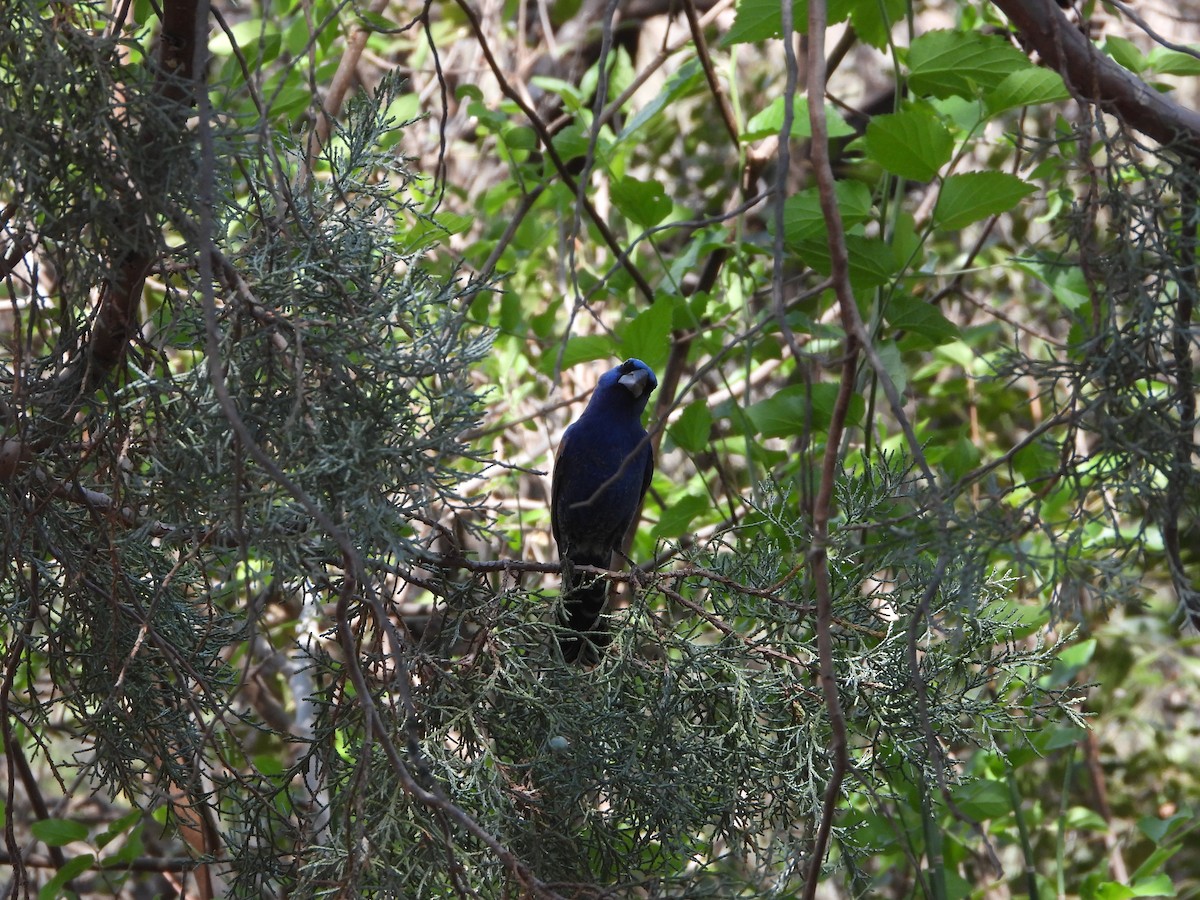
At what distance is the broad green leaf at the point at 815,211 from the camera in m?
2.00

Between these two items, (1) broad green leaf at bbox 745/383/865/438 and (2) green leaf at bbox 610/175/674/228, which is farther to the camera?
(2) green leaf at bbox 610/175/674/228

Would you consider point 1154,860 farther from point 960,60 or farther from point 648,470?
point 960,60

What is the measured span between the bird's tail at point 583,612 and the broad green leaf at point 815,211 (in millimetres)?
735

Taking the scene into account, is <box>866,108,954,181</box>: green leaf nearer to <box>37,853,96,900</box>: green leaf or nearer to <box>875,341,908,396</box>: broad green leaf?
<box>875,341,908,396</box>: broad green leaf

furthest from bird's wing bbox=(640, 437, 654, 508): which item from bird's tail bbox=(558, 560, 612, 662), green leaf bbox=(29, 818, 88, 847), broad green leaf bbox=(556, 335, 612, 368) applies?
green leaf bbox=(29, 818, 88, 847)

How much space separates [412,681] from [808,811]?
0.61 meters

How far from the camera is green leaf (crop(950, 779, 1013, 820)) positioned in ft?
7.80

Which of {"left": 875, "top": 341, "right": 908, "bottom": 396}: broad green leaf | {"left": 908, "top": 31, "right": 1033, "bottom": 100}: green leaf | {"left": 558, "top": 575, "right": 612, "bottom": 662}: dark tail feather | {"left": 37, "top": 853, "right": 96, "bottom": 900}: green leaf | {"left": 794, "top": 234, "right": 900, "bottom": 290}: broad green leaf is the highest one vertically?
{"left": 908, "top": 31, "right": 1033, "bottom": 100}: green leaf

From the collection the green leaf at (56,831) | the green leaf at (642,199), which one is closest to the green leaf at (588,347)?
the green leaf at (642,199)

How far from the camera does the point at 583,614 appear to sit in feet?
7.77

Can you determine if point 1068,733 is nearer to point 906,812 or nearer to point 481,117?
point 906,812

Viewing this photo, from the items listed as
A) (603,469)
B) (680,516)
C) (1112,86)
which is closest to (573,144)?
(680,516)

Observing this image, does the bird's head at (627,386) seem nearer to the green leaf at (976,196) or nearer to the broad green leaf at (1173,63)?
the green leaf at (976,196)

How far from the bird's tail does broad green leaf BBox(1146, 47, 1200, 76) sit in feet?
4.70
